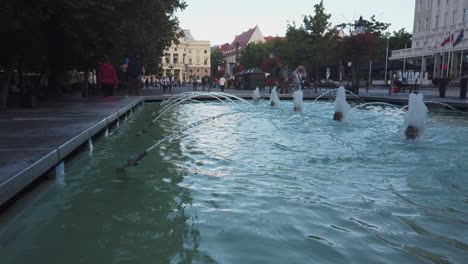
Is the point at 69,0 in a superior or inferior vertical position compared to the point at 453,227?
superior

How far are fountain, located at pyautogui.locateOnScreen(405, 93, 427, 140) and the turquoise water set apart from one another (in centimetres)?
75

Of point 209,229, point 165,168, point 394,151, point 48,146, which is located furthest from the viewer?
point 394,151

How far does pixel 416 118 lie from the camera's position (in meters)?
9.31

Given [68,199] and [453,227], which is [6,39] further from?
[453,227]

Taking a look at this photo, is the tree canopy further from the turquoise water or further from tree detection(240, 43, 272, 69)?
tree detection(240, 43, 272, 69)

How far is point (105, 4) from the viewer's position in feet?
45.0

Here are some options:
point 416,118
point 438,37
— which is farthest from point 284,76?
point 438,37

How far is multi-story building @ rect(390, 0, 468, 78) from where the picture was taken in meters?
56.3

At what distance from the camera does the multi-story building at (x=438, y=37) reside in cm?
5634

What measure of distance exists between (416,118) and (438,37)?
64.0 metres

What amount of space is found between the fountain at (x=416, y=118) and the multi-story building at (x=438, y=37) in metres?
47.2

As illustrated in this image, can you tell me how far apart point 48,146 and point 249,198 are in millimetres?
3007

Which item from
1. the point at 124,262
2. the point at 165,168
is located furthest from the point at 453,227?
the point at 165,168

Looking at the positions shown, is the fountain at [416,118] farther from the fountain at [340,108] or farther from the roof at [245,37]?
the roof at [245,37]
